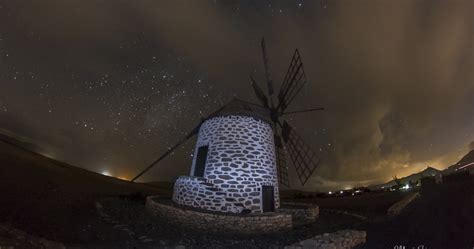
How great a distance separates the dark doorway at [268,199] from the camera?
15566 millimetres

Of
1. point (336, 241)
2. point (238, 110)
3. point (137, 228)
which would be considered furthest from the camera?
point (238, 110)

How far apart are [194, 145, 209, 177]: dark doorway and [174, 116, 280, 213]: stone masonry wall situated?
392 mm

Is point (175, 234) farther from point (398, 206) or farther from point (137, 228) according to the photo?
point (398, 206)

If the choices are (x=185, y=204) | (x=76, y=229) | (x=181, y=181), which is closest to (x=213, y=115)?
(x=181, y=181)

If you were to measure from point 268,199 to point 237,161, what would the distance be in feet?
10.3

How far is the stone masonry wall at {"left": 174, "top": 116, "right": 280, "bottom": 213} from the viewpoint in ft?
48.3

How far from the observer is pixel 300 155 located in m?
20.4

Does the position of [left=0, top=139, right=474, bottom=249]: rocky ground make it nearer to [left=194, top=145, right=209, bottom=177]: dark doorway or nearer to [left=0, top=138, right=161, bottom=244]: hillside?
[left=0, top=138, right=161, bottom=244]: hillside

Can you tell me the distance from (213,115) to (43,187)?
A: 11.9 m

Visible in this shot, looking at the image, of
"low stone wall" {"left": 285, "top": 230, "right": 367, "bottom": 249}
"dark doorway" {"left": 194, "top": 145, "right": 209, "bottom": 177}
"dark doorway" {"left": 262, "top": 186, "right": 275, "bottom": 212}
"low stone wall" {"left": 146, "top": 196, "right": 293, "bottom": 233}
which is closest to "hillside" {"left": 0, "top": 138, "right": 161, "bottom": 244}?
"low stone wall" {"left": 146, "top": 196, "right": 293, "bottom": 233}

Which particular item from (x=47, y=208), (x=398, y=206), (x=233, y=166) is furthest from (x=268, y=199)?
(x=47, y=208)

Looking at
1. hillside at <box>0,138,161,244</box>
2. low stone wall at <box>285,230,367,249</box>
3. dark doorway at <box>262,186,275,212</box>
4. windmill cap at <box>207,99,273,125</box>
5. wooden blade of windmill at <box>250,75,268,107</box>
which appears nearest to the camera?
low stone wall at <box>285,230,367,249</box>

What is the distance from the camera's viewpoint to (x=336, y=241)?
9172 millimetres

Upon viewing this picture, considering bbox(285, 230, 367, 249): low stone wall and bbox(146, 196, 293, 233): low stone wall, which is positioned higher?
bbox(146, 196, 293, 233): low stone wall
